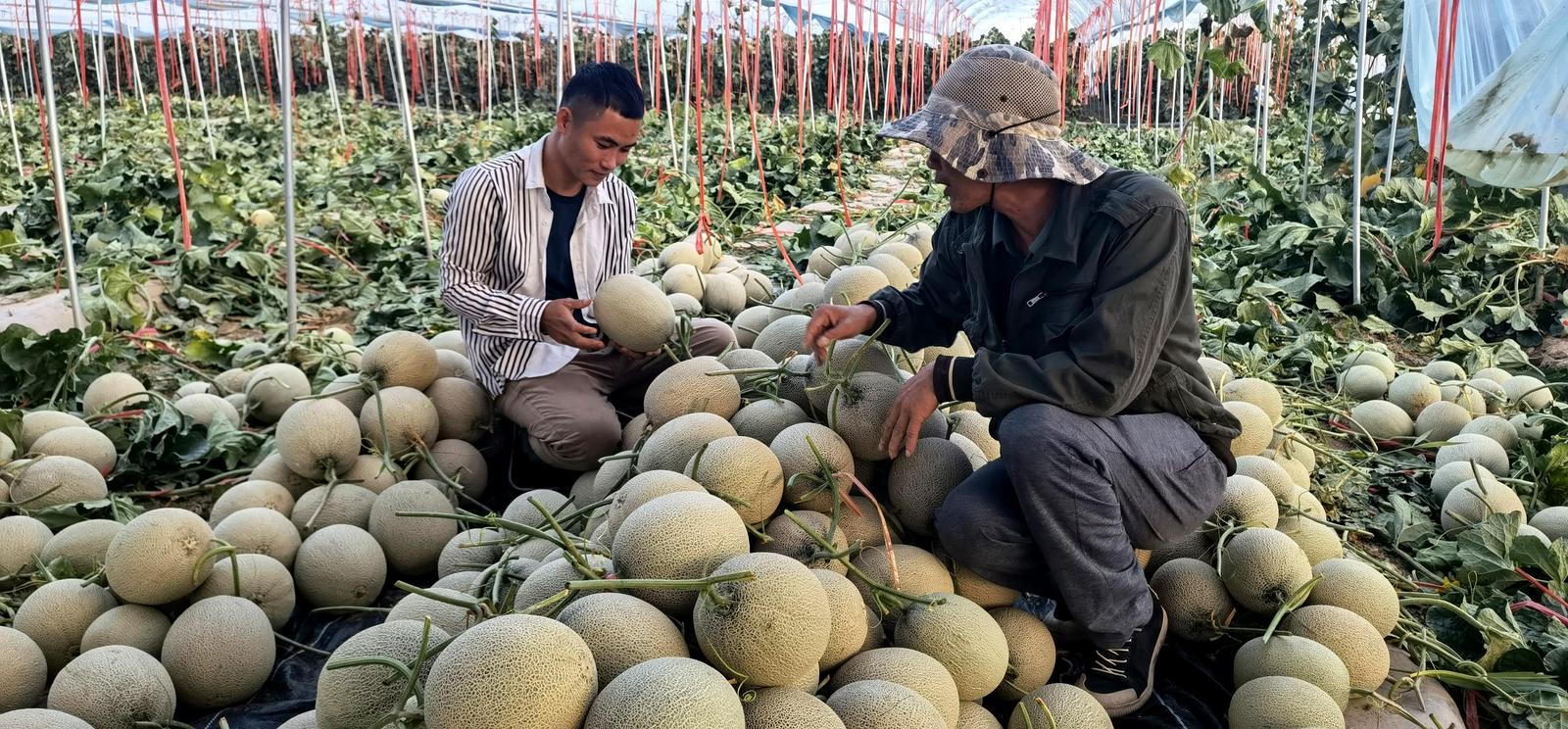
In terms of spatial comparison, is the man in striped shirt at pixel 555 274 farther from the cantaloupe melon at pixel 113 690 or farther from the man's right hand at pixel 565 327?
the cantaloupe melon at pixel 113 690

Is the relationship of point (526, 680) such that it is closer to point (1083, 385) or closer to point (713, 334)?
point (1083, 385)

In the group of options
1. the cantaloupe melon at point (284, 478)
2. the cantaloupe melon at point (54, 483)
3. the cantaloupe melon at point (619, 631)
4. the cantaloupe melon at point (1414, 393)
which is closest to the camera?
the cantaloupe melon at point (619, 631)

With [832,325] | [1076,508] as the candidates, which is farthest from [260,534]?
[1076,508]

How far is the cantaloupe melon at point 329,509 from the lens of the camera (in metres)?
2.76

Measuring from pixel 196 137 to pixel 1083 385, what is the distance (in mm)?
12581

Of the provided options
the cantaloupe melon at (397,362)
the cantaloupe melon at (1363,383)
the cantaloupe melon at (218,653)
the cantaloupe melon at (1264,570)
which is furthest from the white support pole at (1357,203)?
the cantaloupe melon at (218,653)

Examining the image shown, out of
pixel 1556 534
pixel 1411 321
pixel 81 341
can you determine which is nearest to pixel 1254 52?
pixel 1411 321

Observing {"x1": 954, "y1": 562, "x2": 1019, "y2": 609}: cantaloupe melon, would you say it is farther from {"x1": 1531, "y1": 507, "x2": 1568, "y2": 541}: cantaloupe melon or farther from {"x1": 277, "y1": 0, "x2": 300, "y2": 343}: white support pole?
{"x1": 277, "y1": 0, "x2": 300, "y2": 343}: white support pole

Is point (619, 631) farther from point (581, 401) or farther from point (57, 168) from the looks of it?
point (57, 168)

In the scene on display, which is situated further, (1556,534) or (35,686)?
(1556,534)

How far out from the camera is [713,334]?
3527 mm

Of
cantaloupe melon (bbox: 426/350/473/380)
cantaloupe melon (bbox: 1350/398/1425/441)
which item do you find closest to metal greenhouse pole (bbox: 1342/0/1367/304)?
cantaloupe melon (bbox: 1350/398/1425/441)

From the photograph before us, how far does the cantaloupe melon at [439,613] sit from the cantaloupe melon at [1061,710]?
1056 mm

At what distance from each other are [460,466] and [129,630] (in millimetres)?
1022
